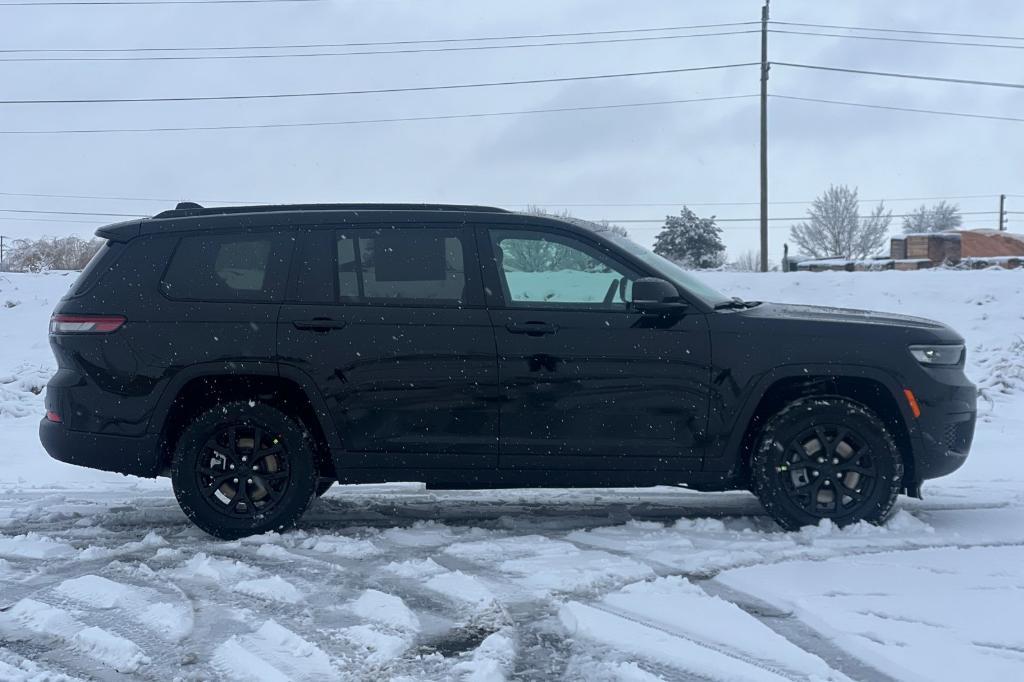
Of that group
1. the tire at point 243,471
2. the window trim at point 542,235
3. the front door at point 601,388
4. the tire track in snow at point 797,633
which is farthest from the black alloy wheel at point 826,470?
the tire at point 243,471

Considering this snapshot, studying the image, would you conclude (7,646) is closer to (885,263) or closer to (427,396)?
(427,396)

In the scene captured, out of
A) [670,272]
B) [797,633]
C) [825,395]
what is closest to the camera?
[797,633]

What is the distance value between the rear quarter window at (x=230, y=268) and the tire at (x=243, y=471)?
674mm

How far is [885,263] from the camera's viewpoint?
29.1 metres

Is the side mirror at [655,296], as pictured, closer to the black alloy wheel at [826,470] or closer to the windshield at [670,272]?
the windshield at [670,272]

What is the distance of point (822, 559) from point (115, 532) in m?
4.16

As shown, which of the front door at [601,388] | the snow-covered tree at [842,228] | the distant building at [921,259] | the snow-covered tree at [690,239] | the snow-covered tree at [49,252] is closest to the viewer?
the front door at [601,388]

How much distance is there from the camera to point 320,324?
5684 millimetres

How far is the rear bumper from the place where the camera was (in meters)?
5.73

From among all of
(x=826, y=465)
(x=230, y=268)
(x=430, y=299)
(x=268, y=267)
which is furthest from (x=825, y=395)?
(x=230, y=268)

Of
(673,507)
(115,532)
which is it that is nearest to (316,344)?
(115,532)

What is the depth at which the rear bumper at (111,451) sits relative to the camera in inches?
225

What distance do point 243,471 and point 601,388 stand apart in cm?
218

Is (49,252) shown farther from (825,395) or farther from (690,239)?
(825,395)
